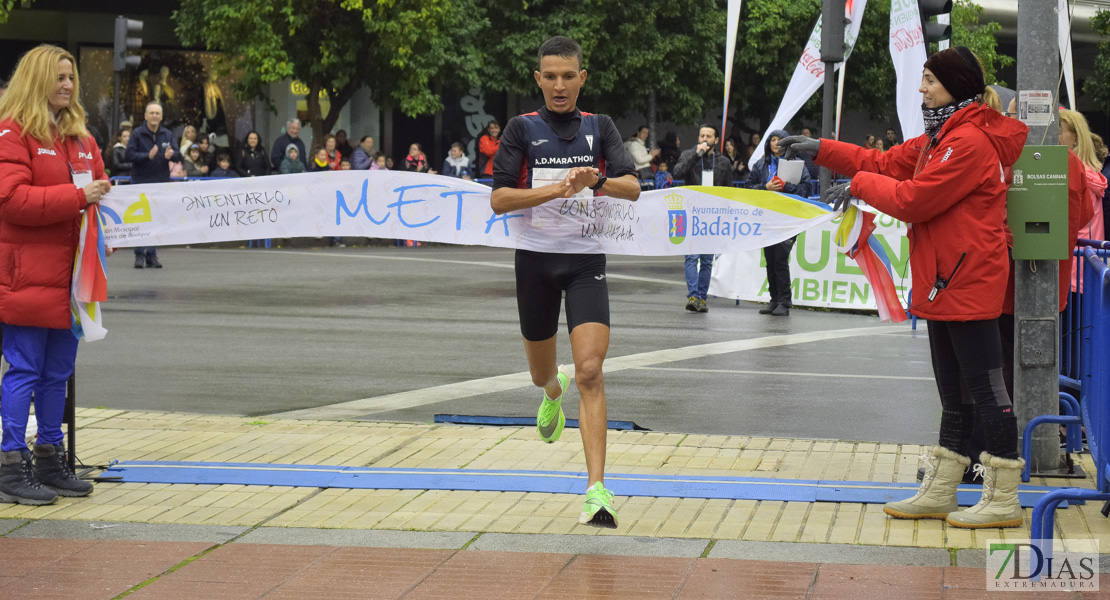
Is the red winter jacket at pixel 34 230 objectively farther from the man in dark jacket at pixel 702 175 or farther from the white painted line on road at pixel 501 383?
the man in dark jacket at pixel 702 175

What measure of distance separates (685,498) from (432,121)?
32.3 meters

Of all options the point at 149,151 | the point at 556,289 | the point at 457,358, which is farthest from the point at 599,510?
the point at 149,151

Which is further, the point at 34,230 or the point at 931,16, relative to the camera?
the point at 931,16

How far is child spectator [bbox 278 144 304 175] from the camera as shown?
2538 centimetres

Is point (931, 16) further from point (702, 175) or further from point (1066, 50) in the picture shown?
point (1066, 50)

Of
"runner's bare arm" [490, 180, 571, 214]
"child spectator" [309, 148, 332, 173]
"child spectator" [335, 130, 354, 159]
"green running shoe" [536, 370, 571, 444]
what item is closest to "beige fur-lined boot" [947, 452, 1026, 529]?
"green running shoe" [536, 370, 571, 444]

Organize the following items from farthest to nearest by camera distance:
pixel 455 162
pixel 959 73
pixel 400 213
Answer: pixel 455 162 → pixel 400 213 → pixel 959 73

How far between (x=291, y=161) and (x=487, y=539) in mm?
20922

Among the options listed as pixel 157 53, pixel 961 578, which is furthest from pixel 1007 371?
pixel 157 53

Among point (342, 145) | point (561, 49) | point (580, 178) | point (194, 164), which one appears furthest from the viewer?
point (342, 145)

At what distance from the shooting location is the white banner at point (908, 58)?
14.8m

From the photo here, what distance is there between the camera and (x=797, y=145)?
5906 mm

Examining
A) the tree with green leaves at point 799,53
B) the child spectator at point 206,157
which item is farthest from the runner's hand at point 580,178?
the tree with green leaves at point 799,53

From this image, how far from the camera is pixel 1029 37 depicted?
21.7ft
